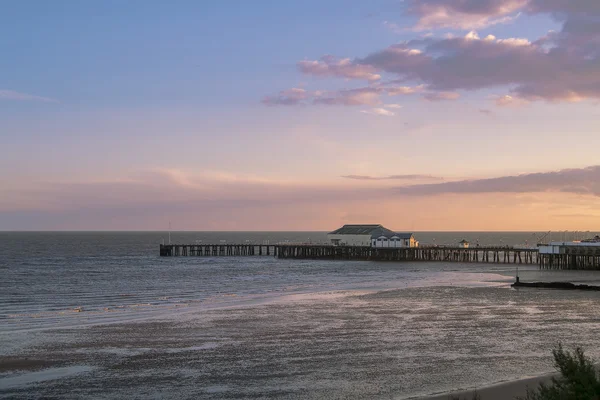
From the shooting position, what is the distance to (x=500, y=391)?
65.0ft

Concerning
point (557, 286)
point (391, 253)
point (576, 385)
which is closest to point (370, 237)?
point (391, 253)

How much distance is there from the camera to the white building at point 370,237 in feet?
354

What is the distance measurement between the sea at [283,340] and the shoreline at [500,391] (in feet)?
1.94

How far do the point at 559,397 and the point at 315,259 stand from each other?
327 ft

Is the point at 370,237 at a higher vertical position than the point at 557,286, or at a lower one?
higher

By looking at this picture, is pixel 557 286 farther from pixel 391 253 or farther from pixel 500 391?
pixel 391 253

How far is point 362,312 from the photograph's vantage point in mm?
38406

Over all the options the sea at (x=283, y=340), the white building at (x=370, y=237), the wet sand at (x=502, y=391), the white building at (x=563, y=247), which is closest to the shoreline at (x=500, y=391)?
the wet sand at (x=502, y=391)

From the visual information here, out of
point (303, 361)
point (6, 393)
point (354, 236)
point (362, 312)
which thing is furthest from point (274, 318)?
point (354, 236)

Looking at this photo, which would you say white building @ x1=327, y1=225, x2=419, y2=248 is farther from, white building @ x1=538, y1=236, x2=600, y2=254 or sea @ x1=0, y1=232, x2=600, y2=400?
sea @ x1=0, y1=232, x2=600, y2=400

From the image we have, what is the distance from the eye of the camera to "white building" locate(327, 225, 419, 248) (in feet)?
354

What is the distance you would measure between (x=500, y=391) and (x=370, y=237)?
95978mm

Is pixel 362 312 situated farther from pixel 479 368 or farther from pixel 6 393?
pixel 6 393

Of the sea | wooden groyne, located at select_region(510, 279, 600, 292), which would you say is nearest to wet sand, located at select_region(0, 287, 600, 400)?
the sea
